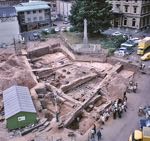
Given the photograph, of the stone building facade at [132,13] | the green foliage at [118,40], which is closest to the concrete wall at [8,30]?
the green foliage at [118,40]

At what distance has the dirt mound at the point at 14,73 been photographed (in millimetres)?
31814

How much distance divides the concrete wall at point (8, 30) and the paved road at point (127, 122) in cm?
2795

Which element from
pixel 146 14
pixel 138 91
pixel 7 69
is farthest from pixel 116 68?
pixel 146 14

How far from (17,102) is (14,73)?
1005 centimetres

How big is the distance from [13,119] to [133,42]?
90.3 ft

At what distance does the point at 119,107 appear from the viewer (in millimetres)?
26406

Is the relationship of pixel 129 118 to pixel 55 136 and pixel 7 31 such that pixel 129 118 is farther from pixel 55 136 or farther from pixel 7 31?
pixel 7 31

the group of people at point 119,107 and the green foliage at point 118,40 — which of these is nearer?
the group of people at point 119,107

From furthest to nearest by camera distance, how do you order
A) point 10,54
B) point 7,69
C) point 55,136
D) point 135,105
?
point 10,54 < point 7,69 < point 135,105 < point 55,136

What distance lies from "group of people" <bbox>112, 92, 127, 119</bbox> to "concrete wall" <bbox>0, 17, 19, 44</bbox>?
27917mm

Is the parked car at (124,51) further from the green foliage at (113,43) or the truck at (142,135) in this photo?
the truck at (142,135)

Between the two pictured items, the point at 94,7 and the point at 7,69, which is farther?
the point at 94,7

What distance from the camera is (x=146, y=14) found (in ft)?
178

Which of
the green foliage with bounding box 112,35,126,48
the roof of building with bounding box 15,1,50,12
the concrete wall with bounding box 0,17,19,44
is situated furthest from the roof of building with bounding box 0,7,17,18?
the green foliage with bounding box 112,35,126,48
